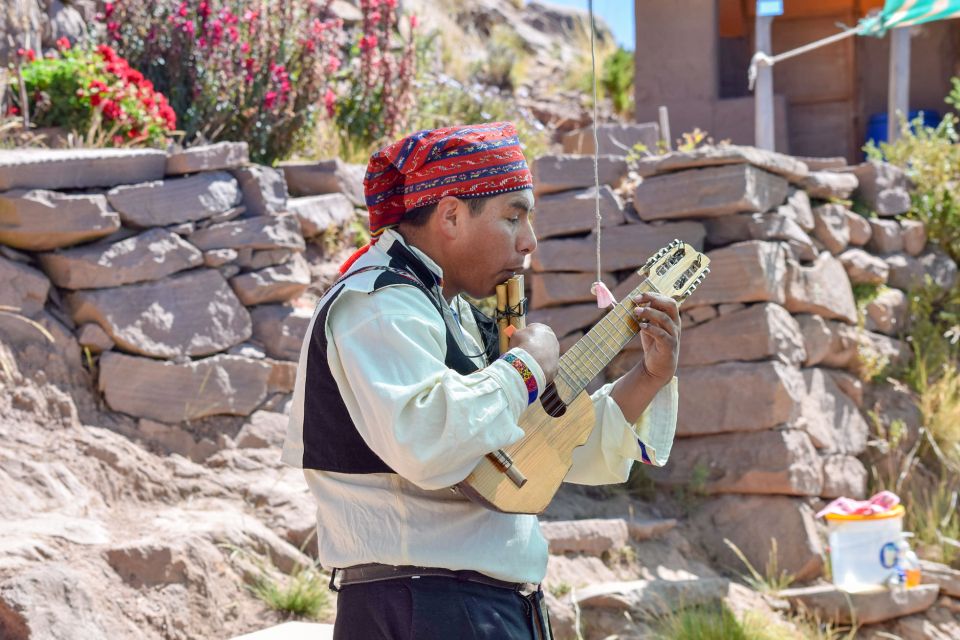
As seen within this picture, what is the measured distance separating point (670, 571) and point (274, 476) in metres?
1.94

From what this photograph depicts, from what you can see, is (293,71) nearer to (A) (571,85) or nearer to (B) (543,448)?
(B) (543,448)

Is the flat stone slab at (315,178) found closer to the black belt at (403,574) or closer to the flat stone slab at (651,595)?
the flat stone slab at (651,595)

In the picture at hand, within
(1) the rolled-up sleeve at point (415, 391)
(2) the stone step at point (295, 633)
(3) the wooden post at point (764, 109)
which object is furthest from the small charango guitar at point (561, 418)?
(3) the wooden post at point (764, 109)

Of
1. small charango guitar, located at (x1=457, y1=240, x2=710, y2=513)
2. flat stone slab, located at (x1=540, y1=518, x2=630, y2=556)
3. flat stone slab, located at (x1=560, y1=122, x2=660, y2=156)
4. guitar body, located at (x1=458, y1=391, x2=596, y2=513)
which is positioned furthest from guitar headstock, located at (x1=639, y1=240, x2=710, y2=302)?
flat stone slab, located at (x1=560, y1=122, x2=660, y2=156)

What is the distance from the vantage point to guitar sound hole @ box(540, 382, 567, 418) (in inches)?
102

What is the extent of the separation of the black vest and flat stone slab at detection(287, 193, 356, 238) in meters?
3.93

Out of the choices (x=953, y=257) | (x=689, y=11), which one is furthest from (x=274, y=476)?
(x=689, y=11)

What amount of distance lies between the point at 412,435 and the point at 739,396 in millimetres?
4243

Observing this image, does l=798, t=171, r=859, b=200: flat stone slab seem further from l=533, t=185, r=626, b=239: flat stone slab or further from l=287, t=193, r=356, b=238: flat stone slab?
l=287, t=193, r=356, b=238: flat stone slab

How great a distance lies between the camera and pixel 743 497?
6234mm

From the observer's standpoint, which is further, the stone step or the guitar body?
the stone step

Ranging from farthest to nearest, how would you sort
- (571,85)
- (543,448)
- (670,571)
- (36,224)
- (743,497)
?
1. (571,85)
2. (743,497)
3. (670,571)
4. (36,224)
5. (543,448)

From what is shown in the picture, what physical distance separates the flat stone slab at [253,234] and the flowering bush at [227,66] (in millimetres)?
1195

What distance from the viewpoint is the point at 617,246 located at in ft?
21.1
